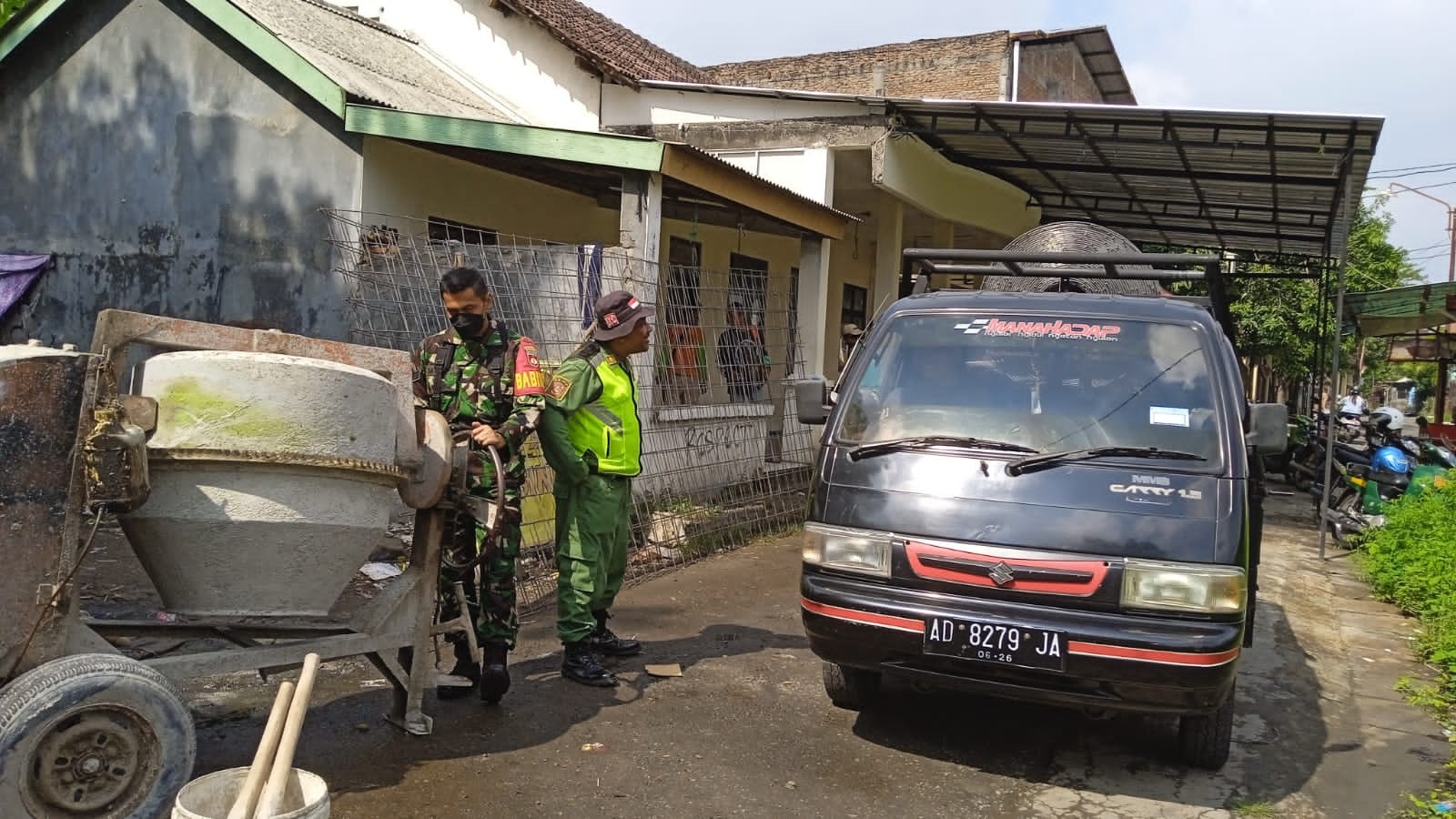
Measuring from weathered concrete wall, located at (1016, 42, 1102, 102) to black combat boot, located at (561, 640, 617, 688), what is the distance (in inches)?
699

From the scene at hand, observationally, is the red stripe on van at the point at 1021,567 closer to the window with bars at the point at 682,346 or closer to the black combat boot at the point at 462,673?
the black combat boot at the point at 462,673

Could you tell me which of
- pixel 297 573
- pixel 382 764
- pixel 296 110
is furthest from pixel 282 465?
pixel 296 110

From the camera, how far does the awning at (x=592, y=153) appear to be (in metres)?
7.45

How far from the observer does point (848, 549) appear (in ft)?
13.1

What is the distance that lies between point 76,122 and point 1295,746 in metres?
10.5

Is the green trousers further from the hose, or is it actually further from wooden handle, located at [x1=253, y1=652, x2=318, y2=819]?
wooden handle, located at [x1=253, y1=652, x2=318, y2=819]

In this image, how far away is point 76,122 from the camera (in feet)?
31.4

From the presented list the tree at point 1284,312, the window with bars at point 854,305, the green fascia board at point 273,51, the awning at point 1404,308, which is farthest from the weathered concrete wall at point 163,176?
the tree at point 1284,312

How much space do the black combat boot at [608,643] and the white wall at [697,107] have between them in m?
6.91

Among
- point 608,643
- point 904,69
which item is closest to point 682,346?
point 608,643

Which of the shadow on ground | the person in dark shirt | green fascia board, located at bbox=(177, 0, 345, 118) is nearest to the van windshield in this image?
the shadow on ground

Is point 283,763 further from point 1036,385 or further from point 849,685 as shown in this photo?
point 1036,385

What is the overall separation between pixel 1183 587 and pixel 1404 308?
495 inches

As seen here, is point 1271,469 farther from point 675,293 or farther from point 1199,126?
point 675,293
